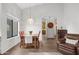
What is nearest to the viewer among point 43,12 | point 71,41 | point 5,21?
point 5,21

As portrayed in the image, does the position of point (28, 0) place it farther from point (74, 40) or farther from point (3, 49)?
point (74, 40)

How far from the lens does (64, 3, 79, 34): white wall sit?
3.24 metres

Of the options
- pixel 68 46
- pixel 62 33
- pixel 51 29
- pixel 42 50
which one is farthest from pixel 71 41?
pixel 42 50

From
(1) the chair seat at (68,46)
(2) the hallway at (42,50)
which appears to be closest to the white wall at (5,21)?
(2) the hallway at (42,50)

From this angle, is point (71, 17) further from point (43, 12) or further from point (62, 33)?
point (43, 12)

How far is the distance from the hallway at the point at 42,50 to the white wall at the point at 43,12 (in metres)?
0.45

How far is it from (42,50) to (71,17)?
1118mm

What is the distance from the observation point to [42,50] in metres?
3.32

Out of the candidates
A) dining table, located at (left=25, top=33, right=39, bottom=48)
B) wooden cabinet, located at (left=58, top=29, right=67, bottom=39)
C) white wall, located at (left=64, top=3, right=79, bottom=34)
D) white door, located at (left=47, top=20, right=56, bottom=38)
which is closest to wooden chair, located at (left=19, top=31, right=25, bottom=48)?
dining table, located at (left=25, top=33, right=39, bottom=48)

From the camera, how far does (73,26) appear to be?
3312 mm

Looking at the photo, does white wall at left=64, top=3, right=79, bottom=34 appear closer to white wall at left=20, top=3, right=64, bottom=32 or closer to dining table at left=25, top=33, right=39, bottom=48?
white wall at left=20, top=3, right=64, bottom=32

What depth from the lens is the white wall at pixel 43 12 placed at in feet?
10.7

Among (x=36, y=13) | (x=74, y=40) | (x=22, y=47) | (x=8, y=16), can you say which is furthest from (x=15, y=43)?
(x=74, y=40)

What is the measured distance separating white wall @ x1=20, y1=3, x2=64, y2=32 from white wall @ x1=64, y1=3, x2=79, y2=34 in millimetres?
123
